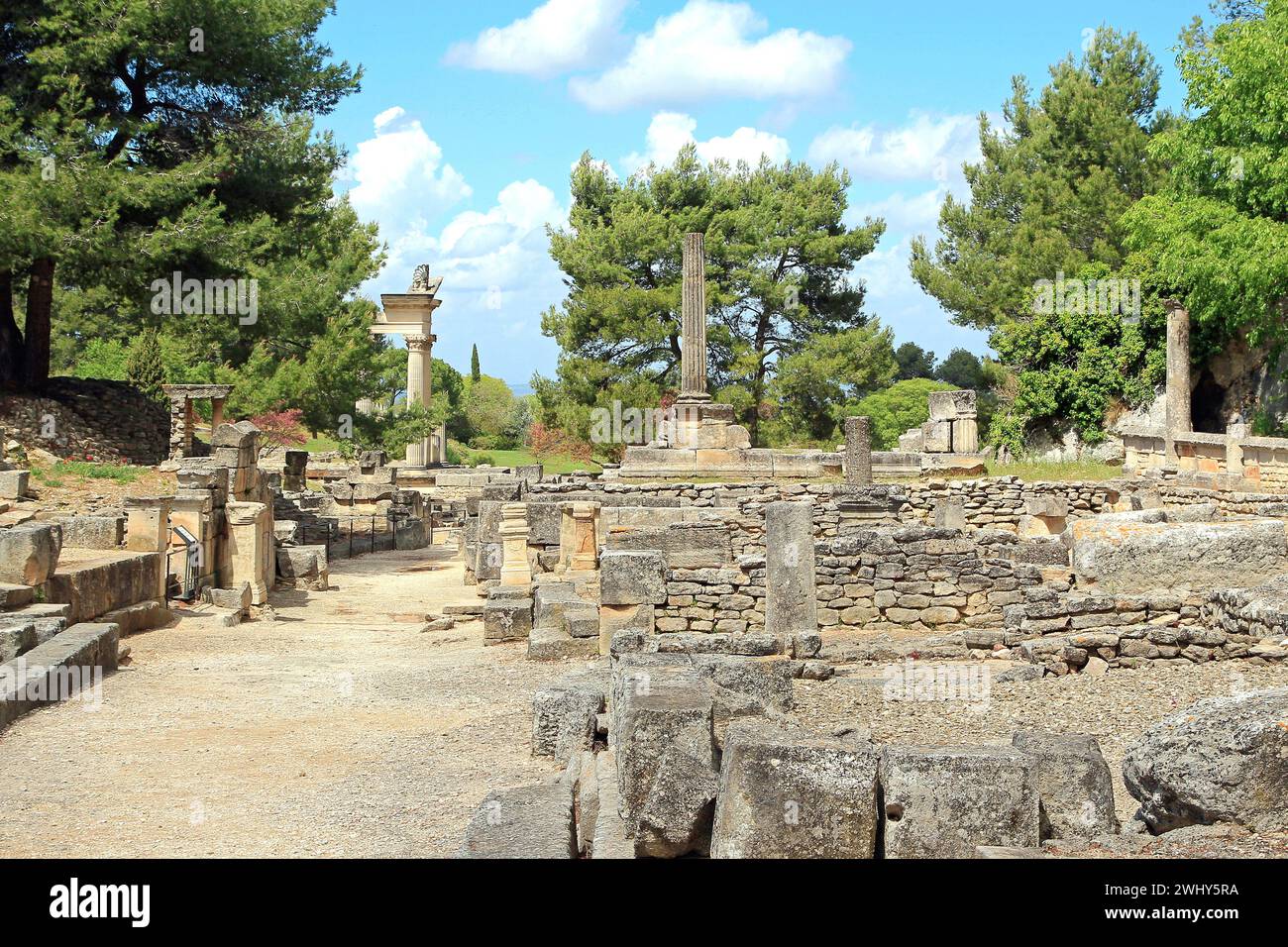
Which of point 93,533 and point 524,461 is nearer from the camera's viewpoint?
point 93,533

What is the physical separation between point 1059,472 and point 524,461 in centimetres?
2904

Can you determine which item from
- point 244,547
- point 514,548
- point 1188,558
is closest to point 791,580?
point 1188,558

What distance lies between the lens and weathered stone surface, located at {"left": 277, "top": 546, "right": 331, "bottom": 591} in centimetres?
1817

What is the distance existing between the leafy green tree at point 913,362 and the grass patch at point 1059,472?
5040 cm

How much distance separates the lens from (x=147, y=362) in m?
32.7

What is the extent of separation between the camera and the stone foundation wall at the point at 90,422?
20.1 m

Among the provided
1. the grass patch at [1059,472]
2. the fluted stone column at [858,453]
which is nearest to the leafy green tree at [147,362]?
the fluted stone column at [858,453]

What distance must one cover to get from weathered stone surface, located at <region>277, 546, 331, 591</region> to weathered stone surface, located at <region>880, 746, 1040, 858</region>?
14687 millimetres

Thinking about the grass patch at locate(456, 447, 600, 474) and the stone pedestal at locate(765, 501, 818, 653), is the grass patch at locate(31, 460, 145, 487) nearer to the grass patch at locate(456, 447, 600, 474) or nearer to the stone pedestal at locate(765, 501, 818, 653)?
the stone pedestal at locate(765, 501, 818, 653)

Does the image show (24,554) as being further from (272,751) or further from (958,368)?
(958,368)

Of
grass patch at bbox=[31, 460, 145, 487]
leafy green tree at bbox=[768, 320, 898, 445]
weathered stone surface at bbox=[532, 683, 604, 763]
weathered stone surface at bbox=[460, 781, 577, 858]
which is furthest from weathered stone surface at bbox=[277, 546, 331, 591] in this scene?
leafy green tree at bbox=[768, 320, 898, 445]

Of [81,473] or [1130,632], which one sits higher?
[81,473]
